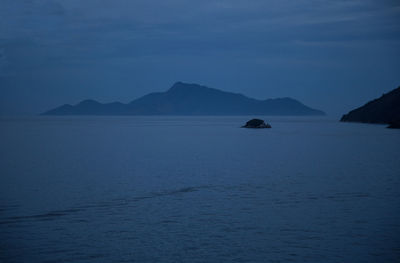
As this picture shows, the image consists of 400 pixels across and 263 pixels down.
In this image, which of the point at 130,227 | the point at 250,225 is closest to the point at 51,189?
the point at 130,227

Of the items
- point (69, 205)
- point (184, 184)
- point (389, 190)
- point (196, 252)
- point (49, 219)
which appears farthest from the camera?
point (184, 184)

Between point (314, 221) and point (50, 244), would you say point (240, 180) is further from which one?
point (50, 244)

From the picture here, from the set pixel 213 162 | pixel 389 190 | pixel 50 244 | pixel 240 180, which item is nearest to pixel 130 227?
pixel 50 244

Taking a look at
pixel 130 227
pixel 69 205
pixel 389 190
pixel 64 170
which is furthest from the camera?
pixel 64 170

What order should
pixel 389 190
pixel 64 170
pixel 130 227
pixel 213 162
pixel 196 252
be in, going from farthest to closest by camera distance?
pixel 213 162 < pixel 64 170 < pixel 389 190 < pixel 130 227 < pixel 196 252

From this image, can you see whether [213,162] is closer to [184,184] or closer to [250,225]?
[184,184]

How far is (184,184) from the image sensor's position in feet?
123

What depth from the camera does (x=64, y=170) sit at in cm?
4666

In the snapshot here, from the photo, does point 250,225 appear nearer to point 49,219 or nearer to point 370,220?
point 370,220

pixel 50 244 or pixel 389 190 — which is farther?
pixel 389 190

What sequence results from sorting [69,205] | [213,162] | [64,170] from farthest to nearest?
[213,162], [64,170], [69,205]

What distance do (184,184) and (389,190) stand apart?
53.8 ft

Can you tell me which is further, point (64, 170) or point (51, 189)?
point (64, 170)

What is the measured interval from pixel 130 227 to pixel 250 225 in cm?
646
